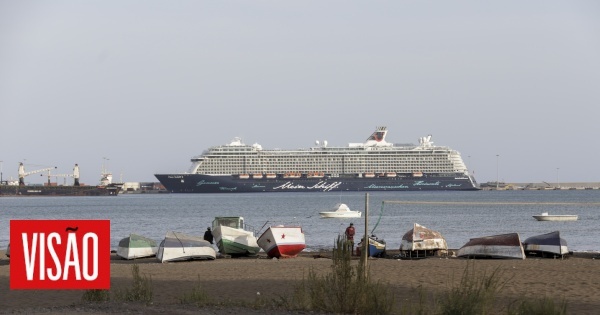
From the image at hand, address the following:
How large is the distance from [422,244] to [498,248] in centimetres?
220

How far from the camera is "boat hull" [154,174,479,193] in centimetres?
13075

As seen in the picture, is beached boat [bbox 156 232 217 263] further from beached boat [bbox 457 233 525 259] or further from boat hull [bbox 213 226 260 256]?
beached boat [bbox 457 233 525 259]

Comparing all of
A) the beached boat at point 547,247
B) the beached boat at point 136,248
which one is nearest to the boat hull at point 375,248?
the beached boat at point 547,247

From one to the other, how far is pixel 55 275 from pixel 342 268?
5371 mm

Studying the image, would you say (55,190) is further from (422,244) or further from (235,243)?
(422,244)

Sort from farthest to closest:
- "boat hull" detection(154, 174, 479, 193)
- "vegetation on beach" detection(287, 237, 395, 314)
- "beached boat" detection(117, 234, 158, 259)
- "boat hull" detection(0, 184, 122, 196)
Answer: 1. "boat hull" detection(0, 184, 122, 196)
2. "boat hull" detection(154, 174, 479, 193)
3. "beached boat" detection(117, 234, 158, 259)
4. "vegetation on beach" detection(287, 237, 395, 314)

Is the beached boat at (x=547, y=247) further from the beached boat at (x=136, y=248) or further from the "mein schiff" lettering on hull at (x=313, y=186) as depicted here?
the "mein schiff" lettering on hull at (x=313, y=186)

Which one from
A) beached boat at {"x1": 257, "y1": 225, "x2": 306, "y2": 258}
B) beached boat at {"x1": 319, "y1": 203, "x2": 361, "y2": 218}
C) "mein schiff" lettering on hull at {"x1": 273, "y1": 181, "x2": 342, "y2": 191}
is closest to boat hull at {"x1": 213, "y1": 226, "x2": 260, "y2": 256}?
beached boat at {"x1": 257, "y1": 225, "x2": 306, "y2": 258}

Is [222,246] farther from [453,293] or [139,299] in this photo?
[453,293]

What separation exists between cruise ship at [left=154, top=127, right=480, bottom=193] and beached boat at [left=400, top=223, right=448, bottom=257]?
103982 mm

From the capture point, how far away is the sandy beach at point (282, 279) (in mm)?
15391

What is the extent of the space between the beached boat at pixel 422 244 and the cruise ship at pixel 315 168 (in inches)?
4094

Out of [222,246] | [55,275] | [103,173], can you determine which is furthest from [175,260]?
[103,173]

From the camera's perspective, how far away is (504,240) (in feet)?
83.3
